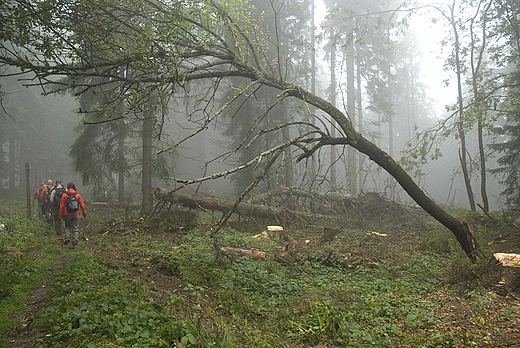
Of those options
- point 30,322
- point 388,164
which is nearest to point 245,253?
point 388,164

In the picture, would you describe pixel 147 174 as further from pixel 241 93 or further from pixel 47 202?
pixel 241 93

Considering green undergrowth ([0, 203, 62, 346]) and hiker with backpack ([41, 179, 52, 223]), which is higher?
hiker with backpack ([41, 179, 52, 223])

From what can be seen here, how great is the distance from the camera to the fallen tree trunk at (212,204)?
11.7m

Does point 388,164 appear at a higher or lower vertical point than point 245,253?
higher

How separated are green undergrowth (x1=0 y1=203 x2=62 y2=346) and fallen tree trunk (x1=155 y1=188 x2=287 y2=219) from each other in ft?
12.2

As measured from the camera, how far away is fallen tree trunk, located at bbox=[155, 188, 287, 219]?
11.7 meters

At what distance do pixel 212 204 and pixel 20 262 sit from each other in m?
6.81

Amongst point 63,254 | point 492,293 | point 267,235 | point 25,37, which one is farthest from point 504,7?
point 63,254

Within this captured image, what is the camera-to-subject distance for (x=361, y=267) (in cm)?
765

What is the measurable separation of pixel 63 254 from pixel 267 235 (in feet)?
20.3

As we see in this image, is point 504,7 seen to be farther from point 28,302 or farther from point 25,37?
point 28,302

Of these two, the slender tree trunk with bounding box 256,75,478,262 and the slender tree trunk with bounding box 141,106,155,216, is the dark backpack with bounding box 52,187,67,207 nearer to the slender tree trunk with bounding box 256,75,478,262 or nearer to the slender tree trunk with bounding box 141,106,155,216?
the slender tree trunk with bounding box 141,106,155,216

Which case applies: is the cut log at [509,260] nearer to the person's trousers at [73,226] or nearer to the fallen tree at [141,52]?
the fallen tree at [141,52]

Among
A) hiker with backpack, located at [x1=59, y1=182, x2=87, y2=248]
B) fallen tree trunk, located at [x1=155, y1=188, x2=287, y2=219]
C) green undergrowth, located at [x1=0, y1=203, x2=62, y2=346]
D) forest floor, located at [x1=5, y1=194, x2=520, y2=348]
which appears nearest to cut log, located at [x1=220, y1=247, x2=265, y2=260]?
forest floor, located at [x1=5, y1=194, x2=520, y2=348]
